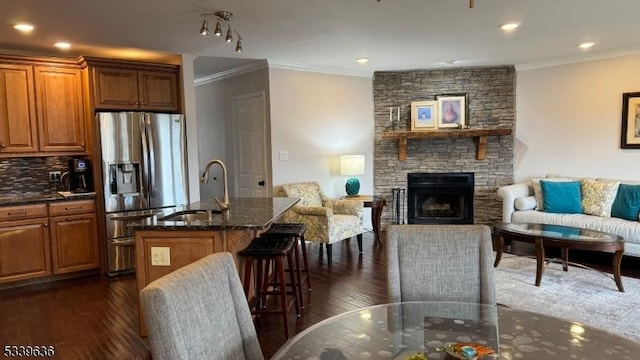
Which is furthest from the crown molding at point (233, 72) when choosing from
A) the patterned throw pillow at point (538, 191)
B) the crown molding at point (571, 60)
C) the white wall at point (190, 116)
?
the patterned throw pillow at point (538, 191)

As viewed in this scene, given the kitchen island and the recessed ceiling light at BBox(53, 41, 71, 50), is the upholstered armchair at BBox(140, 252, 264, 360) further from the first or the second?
the recessed ceiling light at BBox(53, 41, 71, 50)

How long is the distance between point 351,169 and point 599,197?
2960 millimetres

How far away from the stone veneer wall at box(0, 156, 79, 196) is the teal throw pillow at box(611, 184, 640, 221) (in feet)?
20.4

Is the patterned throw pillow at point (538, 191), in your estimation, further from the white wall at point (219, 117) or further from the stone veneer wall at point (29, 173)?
the stone veneer wall at point (29, 173)

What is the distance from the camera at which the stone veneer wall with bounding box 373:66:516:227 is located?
6.23 meters

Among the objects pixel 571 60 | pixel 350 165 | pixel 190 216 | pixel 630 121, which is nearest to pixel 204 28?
pixel 190 216

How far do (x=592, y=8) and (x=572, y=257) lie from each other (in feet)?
9.08

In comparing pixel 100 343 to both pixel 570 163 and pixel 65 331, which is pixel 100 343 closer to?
pixel 65 331

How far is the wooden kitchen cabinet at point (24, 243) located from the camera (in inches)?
160

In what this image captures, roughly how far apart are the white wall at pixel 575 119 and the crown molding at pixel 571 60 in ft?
0.14

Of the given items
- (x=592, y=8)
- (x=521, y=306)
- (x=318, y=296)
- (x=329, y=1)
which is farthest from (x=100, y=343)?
(x=592, y=8)

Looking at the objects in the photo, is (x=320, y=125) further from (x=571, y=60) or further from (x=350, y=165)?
(x=571, y=60)

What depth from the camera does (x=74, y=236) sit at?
444 centimetres

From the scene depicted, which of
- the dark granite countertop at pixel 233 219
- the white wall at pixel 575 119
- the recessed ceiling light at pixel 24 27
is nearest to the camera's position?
the dark granite countertop at pixel 233 219
